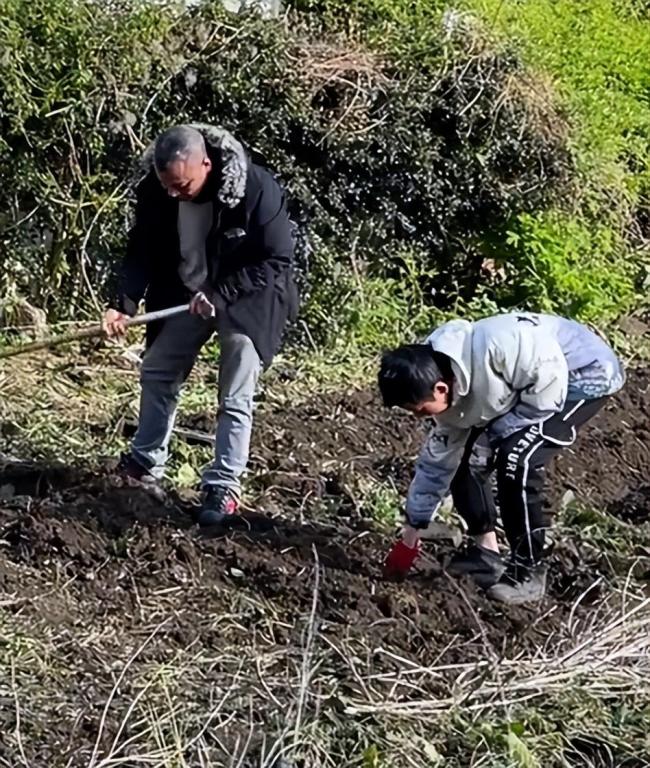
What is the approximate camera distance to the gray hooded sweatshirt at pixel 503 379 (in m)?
5.06

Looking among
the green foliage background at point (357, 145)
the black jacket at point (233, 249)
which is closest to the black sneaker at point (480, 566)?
the black jacket at point (233, 249)

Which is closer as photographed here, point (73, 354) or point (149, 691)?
point (149, 691)

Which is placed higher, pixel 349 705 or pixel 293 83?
pixel 293 83

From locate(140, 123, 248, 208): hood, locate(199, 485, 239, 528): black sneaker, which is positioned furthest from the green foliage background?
locate(199, 485, 239, 528): black sneaker

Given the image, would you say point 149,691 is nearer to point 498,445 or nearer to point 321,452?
point 498,445

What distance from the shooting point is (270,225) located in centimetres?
568

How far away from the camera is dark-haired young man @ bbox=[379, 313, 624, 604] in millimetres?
4996

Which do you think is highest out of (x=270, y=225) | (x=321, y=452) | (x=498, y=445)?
(x=270, y=225)

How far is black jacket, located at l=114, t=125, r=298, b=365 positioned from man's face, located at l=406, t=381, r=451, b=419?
111 centimetres

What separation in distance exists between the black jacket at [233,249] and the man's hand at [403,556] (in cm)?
106

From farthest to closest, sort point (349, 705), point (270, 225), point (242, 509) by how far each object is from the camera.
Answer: point (242, 509)
point (270, 225)
point (349, 705)

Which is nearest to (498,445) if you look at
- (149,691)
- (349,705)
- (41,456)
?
(349,705)

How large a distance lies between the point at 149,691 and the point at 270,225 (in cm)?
211

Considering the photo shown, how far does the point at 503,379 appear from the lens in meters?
5.11
